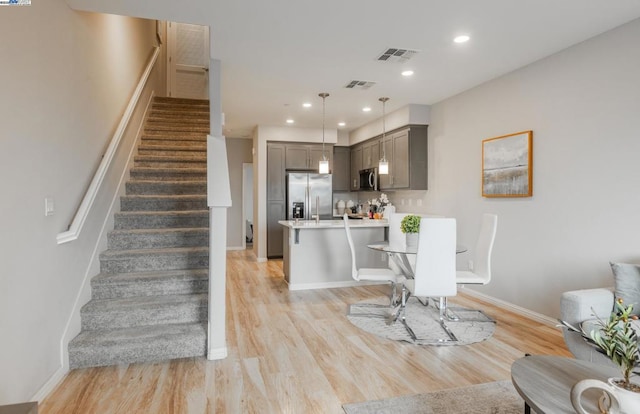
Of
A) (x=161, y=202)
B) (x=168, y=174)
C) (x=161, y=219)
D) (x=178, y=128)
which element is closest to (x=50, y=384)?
(x=161, y=219)

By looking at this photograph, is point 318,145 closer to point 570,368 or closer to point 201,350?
point 201,350

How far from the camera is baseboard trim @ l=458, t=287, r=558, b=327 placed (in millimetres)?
3688

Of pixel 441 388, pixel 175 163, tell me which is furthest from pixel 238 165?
pixel 441 388

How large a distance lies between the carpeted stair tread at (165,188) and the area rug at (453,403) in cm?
318

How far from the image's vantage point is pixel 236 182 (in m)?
8.70

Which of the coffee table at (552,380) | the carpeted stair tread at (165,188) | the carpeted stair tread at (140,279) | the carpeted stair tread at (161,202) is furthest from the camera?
the carpeted stair tread at (165,188)

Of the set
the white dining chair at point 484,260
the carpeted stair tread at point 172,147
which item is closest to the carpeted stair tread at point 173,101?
the carpeted stair tread at point 172,147

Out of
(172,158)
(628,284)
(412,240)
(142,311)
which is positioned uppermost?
(172,158)

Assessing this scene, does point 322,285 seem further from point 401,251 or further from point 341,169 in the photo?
point 341,169

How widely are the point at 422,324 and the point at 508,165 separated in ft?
6.87

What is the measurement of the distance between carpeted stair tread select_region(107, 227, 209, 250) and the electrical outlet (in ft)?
3.92

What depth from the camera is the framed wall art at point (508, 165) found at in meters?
3.94

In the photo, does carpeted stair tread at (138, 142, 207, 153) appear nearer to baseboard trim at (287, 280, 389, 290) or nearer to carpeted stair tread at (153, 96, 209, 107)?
carpeted stair tread at (153, 96, 209, 107)

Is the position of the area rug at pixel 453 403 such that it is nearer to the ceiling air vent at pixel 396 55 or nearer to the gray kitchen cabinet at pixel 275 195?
the ceiling air vent at pixel 396 55
